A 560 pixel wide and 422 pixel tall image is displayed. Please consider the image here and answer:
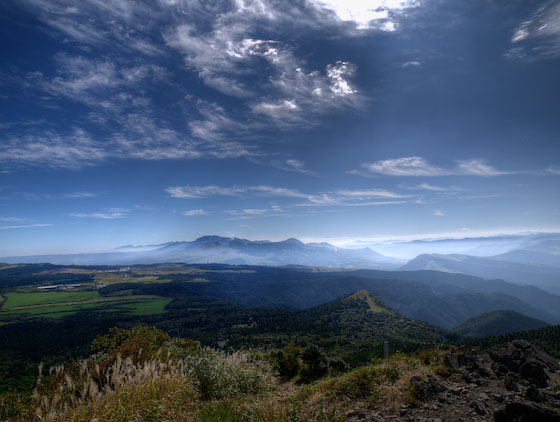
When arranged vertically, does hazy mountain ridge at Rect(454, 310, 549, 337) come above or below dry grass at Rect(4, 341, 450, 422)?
below

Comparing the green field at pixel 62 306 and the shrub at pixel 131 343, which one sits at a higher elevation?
the shrub at pixel 131 343

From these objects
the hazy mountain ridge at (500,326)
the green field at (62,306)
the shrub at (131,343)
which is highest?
the shrub at (131,343)

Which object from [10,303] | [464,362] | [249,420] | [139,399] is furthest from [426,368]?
[10,303]

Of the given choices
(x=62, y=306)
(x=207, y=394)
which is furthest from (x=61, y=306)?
(x=207, y=394)

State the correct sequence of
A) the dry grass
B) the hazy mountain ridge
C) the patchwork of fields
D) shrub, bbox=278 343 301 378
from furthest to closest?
1. the hazy mountain ridge
2. the patchwork of fields
3. shrub, bbox=278 343 301 378
4. the dry grass

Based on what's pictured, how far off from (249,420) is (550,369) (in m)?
8.83

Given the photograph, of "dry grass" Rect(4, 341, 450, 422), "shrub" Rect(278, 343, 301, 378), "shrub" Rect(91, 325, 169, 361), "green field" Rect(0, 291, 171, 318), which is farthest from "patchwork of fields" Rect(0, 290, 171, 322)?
"dry grass" Rect(4, 341, 450, 422)

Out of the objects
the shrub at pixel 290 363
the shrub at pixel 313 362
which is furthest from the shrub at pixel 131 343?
the shrub at pixel 313 362

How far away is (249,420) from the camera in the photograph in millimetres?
6258

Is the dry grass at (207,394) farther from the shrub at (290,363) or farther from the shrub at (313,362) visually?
the shrub at (290,363)

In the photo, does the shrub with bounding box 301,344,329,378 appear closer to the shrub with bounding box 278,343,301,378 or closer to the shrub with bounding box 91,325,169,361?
the shrub with bounding box 278,343,301,378

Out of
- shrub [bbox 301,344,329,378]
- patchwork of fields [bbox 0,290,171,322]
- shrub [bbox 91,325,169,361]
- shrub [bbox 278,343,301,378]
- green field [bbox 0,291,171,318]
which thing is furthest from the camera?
green field [bbox 0,291,171,318]

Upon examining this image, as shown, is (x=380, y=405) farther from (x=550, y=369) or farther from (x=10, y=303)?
(x=10, y=303)

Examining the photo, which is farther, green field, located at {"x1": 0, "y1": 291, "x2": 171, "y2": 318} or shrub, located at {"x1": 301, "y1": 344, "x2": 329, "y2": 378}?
green field, located at {"x1": 0, "y1": 291, "x2": 171, "y2": 318}
